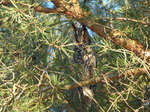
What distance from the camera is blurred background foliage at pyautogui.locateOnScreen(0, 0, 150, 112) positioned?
1774 mm

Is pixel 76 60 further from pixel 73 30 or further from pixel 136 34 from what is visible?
pixel 136 34

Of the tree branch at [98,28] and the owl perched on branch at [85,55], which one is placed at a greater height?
the tree branch at [98,28]

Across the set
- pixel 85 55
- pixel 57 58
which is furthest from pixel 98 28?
pixel 85 55

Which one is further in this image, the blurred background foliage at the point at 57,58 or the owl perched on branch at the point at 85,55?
the owl perched on branch at the point at 85,55

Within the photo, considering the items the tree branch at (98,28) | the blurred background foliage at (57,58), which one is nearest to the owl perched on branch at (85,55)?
the blurred background foliage at (57,58)

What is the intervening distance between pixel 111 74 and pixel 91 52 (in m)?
0.73

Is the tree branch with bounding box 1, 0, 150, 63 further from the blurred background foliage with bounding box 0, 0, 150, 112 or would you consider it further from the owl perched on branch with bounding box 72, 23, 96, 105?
the owl perched on branch with bounding box 72, 23, 96, 105

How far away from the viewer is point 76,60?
270cm

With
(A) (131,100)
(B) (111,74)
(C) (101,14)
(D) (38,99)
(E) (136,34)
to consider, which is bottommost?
(A) (131,100)

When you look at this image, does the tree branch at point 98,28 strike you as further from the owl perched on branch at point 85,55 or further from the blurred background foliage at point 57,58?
the owl perched on branch at point 85,55

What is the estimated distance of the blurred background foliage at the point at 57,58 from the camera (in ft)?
5.82

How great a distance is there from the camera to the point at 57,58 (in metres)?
2.19

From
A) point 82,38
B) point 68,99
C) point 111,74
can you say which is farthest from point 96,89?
point 111,74

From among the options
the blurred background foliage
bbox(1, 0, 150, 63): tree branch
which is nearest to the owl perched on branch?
the blurred background foliage
